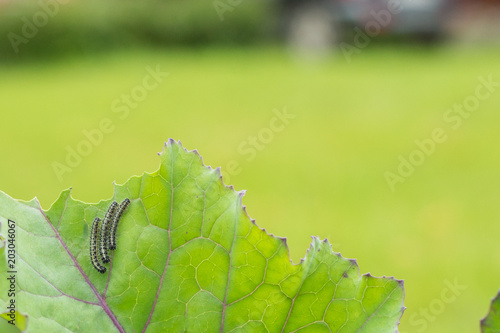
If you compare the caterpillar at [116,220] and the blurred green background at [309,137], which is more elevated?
the blurred green background at [309,137]

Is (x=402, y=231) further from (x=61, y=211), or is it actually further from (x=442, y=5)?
(x=442, y=5)

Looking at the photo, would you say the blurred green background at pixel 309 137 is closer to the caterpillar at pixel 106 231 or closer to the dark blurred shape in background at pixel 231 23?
the dark blurred shape in background at pixel 231 23

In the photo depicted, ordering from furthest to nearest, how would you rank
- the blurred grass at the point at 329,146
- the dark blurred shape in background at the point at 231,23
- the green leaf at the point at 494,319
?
the dark blurred shape in background at the point at 231,23, the blurred grass at the point at 329,146, the green leaf at the point at 494,319

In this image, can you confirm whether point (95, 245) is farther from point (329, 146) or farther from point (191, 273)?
point (329, 146)

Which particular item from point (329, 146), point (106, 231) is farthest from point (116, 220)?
point (329, 146)

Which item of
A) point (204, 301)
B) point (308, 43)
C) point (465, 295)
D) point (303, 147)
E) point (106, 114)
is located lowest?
point (204, 301)

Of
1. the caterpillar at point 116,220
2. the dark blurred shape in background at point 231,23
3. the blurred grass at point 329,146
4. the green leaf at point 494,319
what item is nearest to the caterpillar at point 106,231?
the caterpillar at point 116,220

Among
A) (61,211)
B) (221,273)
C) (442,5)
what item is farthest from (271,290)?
(442,5)
